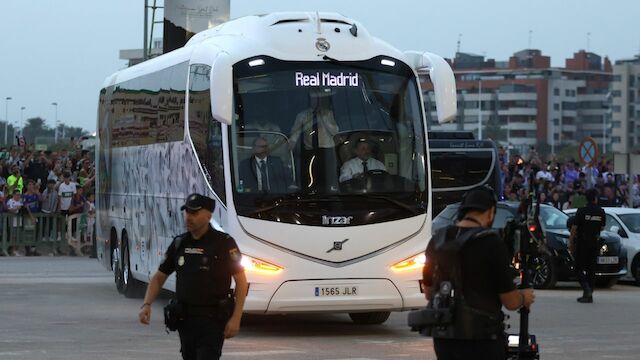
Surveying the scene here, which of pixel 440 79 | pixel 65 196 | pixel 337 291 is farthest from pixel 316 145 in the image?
pixel 65 196

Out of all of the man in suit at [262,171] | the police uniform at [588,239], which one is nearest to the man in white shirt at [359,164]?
the man in suit at [262,171]

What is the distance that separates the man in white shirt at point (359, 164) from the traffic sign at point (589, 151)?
23.6m

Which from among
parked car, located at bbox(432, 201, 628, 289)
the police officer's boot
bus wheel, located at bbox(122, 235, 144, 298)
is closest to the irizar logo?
bus wheel, located at bbox(122, 235, 144, 298)

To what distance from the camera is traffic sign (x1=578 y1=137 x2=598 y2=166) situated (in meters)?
40.2

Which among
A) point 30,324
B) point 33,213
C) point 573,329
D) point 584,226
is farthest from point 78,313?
point 33,213

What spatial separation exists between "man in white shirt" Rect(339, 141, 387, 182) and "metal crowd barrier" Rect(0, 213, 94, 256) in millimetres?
18692

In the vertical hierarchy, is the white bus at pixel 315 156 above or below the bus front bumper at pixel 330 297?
above

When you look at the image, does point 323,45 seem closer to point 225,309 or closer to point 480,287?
point 225,309

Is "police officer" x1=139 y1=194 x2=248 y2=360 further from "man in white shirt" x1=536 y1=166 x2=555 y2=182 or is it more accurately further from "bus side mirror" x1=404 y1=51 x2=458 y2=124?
"man in white shirt" x1=536 y1=166 x2=555 y2=182

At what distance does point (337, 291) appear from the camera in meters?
A: 16.8

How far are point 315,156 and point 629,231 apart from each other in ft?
42.2

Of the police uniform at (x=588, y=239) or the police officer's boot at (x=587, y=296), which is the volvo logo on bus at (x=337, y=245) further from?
the police uniform at (x=588, y=239)

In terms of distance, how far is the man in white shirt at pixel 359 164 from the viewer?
17203 mm

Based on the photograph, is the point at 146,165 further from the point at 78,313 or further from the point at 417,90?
the point at 417,90
